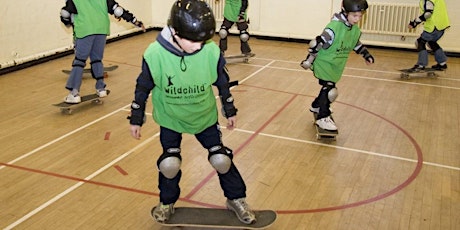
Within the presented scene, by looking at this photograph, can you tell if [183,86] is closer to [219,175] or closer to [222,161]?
[222,161]

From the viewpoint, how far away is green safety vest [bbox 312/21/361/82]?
4.84 meters

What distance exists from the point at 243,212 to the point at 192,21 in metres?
1.33

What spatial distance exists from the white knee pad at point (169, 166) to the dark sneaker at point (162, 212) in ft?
0.94

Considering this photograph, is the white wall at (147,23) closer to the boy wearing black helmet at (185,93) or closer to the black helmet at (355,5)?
the black helmet at (355,5)

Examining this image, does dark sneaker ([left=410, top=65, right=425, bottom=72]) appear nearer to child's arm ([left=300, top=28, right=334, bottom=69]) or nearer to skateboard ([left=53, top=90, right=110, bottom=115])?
child's arm ([left=300, top=28, right=334, bottom=69])

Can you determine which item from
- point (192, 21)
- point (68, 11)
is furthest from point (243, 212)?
point (68, 11)

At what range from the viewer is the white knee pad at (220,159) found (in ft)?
10.5

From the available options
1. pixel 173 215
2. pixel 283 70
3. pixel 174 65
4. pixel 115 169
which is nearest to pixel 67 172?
pixel 115 169

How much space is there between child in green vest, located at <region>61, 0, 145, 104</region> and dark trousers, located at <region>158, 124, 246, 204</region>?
9.69 feet

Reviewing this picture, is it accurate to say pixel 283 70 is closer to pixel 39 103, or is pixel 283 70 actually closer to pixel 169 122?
pixel 39 103

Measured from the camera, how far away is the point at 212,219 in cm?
340

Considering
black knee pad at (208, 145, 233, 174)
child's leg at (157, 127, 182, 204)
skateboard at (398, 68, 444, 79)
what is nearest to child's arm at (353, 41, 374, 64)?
black knee pad at (208, 145, 233, 174)

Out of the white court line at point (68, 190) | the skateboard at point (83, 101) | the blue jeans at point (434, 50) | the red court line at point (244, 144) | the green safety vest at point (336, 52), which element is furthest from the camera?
the blue jeans at point (434, 50)

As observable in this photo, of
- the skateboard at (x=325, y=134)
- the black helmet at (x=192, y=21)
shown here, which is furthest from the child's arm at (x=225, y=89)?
the skateboard at (x=325, y=134)
